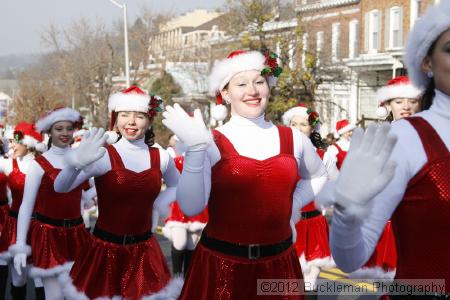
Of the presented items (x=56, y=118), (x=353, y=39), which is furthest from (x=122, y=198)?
(x=353, y=39)

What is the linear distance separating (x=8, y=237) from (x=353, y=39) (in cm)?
2495

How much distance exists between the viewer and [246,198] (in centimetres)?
374

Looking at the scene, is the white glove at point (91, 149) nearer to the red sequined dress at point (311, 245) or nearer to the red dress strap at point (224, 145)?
the red dress strap at point (224, 145)

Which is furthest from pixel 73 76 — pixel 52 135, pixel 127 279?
pixel 127 279

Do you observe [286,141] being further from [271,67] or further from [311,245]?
[311,245]

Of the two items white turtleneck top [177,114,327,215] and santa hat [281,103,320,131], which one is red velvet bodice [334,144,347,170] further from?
white turtleneck top [177,114,327,215]

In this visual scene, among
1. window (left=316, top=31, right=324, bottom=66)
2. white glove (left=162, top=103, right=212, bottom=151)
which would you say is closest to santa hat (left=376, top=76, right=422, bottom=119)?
white glove (left=162, top=103, right=212, bottom=151)

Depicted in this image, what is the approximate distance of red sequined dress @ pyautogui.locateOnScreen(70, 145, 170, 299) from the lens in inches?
187

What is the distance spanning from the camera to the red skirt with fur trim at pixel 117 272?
4.74 m

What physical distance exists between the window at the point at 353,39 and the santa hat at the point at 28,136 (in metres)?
23.4

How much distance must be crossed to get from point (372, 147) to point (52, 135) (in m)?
4.88

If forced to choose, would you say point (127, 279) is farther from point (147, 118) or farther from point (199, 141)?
point (199, 141)

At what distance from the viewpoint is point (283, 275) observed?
12.2 feet

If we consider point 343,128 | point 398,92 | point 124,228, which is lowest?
point 124,228
